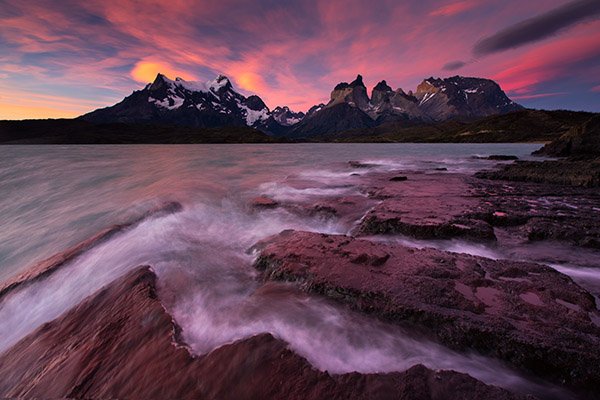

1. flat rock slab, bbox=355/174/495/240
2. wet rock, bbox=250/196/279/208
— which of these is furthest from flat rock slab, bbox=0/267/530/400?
wet rock, bbox=250/196/279/208

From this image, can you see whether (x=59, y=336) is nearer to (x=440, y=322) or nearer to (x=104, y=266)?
(x=104, y=266)

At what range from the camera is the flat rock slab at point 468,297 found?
128 inches

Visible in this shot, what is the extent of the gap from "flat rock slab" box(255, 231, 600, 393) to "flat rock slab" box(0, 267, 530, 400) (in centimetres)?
90

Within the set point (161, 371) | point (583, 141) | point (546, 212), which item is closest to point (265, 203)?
point (161, 371)

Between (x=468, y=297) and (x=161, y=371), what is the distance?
4.53m

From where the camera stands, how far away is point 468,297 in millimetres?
4160

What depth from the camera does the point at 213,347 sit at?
12.7 feet

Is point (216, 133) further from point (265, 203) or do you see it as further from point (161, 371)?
point (161, 371)

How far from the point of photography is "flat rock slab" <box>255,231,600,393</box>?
3.26m

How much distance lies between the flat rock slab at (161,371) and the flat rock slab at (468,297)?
0.90 metres

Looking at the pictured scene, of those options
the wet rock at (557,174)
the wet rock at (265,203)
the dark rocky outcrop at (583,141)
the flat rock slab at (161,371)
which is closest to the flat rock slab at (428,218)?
the wet rock at (265,203)

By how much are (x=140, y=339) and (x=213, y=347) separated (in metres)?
1.18

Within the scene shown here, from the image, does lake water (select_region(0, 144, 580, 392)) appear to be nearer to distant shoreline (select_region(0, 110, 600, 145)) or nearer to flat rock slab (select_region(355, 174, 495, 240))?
flat rock slab (select_region(355, 174, 495, 240))

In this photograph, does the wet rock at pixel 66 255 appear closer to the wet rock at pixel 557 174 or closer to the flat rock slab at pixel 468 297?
the flat rock slab at pixel 468 297
